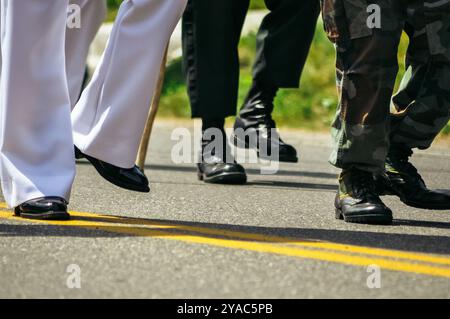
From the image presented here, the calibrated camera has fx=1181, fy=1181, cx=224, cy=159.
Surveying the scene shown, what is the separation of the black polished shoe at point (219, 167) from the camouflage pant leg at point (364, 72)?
1.37 meters

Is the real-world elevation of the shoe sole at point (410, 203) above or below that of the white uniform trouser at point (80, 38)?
below

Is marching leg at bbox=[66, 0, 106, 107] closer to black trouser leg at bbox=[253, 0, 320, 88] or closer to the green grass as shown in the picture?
black trouser leg at bbox=[253, 0, 320, 88]

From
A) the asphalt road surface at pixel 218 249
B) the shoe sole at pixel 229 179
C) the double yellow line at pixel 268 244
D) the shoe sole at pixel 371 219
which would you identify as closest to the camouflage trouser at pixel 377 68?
the shoe sole at pixel 371 219

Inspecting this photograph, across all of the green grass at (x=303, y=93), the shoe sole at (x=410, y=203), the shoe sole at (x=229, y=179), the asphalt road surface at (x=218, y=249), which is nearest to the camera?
the asphalt road surface at (x=218, y=249)

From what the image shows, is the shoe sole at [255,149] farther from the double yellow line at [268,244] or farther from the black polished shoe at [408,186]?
the double yellow line at [268,244]

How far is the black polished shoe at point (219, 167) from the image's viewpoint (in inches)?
222

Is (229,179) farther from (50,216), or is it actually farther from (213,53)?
(50,216)

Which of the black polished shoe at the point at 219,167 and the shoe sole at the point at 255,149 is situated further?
the shoe sole at the point at 255,149

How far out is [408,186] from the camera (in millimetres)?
4711

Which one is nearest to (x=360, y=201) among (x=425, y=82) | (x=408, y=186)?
(x=408, y=186)

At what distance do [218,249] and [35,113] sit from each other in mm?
934

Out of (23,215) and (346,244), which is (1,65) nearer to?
(23,215)
